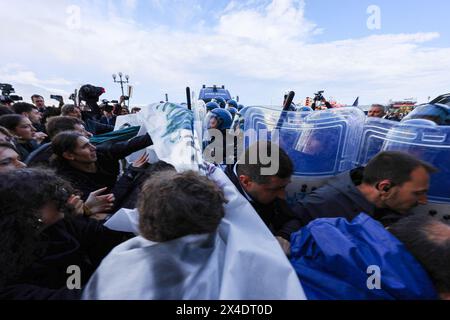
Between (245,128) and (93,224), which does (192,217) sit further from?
(245,128)

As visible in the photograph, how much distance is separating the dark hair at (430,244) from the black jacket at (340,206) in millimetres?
603

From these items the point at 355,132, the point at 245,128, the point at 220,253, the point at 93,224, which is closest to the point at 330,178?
the point at 355,132

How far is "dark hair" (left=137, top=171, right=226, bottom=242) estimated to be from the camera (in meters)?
0.93

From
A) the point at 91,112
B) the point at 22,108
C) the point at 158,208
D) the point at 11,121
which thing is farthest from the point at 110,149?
the point at 91,112

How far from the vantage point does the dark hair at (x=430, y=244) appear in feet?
3.00

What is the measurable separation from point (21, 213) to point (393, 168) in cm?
193

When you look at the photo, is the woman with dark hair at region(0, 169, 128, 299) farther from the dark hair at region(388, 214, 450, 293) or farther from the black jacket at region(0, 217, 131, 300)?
the dark hair at region(388, 214, 450, 293)

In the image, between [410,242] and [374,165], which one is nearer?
[410,242]

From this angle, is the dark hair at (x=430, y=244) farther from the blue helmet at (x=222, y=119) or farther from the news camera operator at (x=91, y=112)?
the news camera operator at (x=91, y=112)

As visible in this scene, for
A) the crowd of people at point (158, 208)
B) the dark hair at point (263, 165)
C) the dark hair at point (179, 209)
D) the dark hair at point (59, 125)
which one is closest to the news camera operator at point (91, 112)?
the dark hair at point (59, 125)

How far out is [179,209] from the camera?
3.09 ft

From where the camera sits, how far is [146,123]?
2389mm

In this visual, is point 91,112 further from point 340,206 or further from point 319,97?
point 319,97

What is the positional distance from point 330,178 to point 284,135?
479 millimetres
